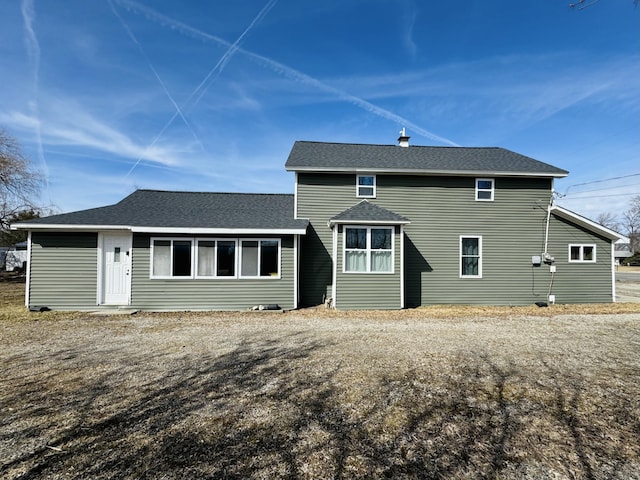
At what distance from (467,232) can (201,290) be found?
999 centimetres

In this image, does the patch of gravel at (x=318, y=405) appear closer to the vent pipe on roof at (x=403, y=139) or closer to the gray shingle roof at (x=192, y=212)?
the gray shingle roof at (x=192, y=212)

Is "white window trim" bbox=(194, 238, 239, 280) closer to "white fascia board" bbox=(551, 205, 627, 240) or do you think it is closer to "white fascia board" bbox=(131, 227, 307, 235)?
"white fascia board" bbox=(131, 227, 307, 235)

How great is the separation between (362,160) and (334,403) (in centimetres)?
1069

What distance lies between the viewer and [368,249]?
11539 mm

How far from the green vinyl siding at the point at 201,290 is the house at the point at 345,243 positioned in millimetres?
33

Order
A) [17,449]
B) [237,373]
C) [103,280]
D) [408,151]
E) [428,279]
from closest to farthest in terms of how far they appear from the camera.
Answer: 1. [17,449]
2. [237,373]
3. [103,280]
4. [428,279]
5. [408,151]

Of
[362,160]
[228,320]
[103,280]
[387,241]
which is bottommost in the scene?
[228,320]

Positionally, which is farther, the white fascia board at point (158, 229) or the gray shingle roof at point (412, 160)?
the gray shingle roof at point (412, 160)

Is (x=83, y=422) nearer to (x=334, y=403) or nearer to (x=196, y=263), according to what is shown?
(x=334, y=403)

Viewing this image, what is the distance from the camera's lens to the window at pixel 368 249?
11492mm

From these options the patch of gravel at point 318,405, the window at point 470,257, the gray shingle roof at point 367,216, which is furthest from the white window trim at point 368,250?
the patch of gravel at point 318,405

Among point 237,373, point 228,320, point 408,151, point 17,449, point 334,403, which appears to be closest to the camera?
point 17,449

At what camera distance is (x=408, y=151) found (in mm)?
14758

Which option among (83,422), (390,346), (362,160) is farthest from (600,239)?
(83,422)
